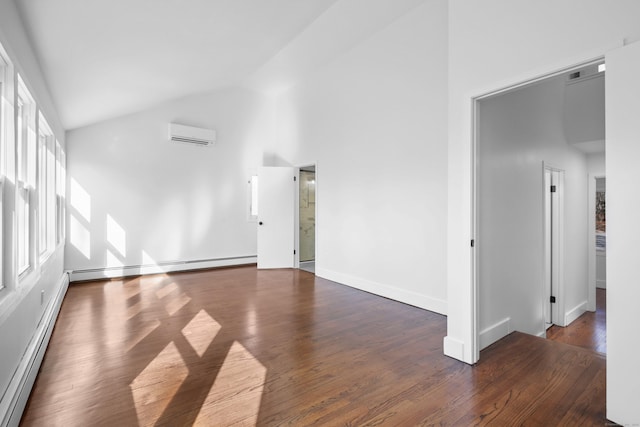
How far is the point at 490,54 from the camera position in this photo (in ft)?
7.45

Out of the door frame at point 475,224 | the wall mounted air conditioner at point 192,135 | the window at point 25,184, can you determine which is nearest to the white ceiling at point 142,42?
the window at point 25,184

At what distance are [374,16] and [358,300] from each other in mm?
3564

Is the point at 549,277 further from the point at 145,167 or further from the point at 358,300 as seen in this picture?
the point at 145,167

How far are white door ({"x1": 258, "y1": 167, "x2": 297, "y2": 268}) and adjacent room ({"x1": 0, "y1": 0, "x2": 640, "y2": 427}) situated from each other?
4cm

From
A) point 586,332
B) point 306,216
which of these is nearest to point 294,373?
point 586,332

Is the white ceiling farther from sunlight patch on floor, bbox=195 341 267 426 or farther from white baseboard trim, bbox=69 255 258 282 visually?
sunlight patch on floor, bbox=195 341 267 426

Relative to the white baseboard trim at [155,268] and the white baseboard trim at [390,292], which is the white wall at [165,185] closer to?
the white baseboard trim at [155,268]

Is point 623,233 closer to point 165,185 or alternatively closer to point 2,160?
point 2,160

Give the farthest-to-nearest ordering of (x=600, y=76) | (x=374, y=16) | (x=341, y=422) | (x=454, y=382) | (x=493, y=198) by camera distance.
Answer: (x=600, y=76), (x=374, y=16), (x=493, y=198), (x=454, y=382), (x=341, y=422)

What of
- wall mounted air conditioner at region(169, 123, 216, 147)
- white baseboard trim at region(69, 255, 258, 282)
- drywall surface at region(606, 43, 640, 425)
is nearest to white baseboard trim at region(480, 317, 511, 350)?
drywall surface at region(606, 43, 640, 425)

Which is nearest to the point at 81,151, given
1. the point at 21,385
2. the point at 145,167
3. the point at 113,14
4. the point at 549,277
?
the point at 145,167

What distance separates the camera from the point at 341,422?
5.72 feet

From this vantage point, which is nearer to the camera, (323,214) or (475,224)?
(475,224)

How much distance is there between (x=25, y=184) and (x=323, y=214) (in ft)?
12.5
